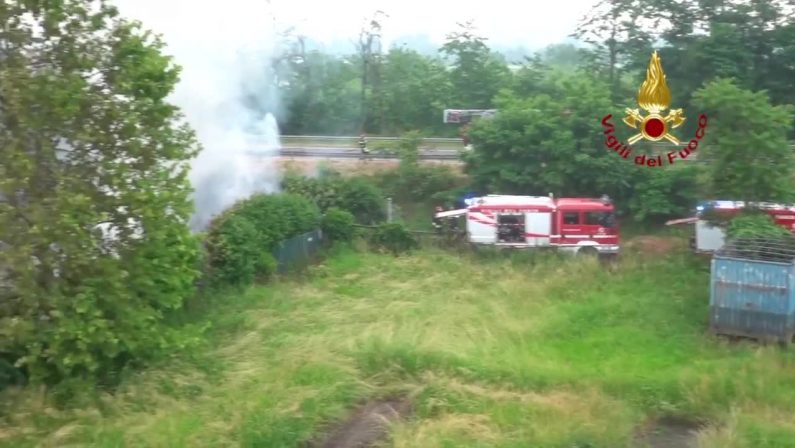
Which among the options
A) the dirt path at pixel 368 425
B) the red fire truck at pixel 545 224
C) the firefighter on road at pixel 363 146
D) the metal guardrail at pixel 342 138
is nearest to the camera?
the dirt path at pixel 368 425

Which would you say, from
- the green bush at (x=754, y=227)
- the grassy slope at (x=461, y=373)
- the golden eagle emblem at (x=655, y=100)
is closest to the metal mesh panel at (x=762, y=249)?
the green bush at (x=754, y=227)

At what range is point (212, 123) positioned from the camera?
1639 centimetres

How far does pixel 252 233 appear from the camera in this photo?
1364 cm

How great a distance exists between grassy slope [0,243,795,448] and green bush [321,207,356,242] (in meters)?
2.79

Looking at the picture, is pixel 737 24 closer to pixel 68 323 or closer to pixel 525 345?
pixel 525 345

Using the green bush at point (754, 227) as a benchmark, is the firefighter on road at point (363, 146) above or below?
above

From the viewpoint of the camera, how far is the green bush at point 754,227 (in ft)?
38.0

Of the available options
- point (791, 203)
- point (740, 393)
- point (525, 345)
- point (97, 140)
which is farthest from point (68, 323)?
point (791, 203)

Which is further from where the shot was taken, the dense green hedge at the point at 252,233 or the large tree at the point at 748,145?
the dense green hedge at the point at 252,233

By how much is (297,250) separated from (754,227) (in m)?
Result: 7.73

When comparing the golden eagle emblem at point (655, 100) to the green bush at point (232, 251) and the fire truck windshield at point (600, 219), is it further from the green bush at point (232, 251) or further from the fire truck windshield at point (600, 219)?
the green bush at point (232, 251)

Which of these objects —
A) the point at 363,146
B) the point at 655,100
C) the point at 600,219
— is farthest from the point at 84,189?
the point at 363,146

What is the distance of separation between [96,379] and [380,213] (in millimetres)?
8923

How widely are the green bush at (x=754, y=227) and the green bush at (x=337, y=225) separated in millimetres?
7014
